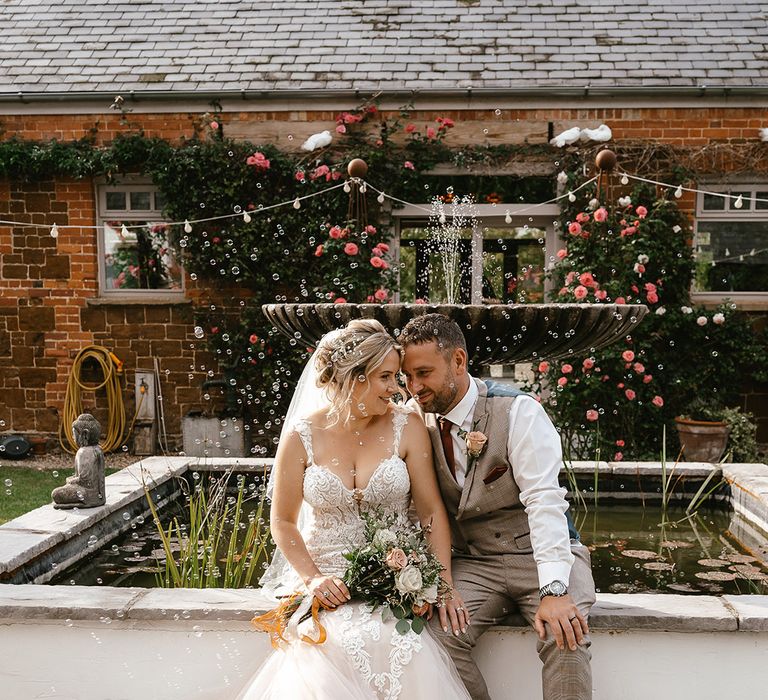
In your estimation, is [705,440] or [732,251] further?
[732,251]

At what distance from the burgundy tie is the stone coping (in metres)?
0.59

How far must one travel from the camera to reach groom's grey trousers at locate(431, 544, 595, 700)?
2.53 metres

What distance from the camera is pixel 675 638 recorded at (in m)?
2.80

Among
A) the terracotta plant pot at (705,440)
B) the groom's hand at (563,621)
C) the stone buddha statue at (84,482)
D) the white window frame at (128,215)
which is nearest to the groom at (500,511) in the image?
the groom's hand at (563,621)

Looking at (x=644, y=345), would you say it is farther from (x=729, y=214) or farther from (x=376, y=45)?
(x=376, y=45)

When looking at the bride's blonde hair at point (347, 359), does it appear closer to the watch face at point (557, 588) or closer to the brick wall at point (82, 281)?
the watch face at point (557, 588)

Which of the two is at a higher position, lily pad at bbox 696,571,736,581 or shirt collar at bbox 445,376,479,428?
shirt collar at bbox 445,376,479,428

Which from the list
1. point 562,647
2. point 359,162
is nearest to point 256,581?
point 562,647

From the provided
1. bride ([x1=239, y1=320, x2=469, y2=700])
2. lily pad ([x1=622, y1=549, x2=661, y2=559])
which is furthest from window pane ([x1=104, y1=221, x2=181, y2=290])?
bride ([x1=239, y1=320, x2=469, y2=700])

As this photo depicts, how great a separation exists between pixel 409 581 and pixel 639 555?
219 cm

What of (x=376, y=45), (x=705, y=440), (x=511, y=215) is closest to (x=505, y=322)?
(x=705, y=440)

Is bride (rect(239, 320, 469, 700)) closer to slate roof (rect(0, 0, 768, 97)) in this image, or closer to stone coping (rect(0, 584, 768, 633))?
stone coping (rect(0, 584, 768, 633))

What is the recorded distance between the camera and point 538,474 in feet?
8.88

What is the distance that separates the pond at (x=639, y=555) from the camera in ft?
12.6
